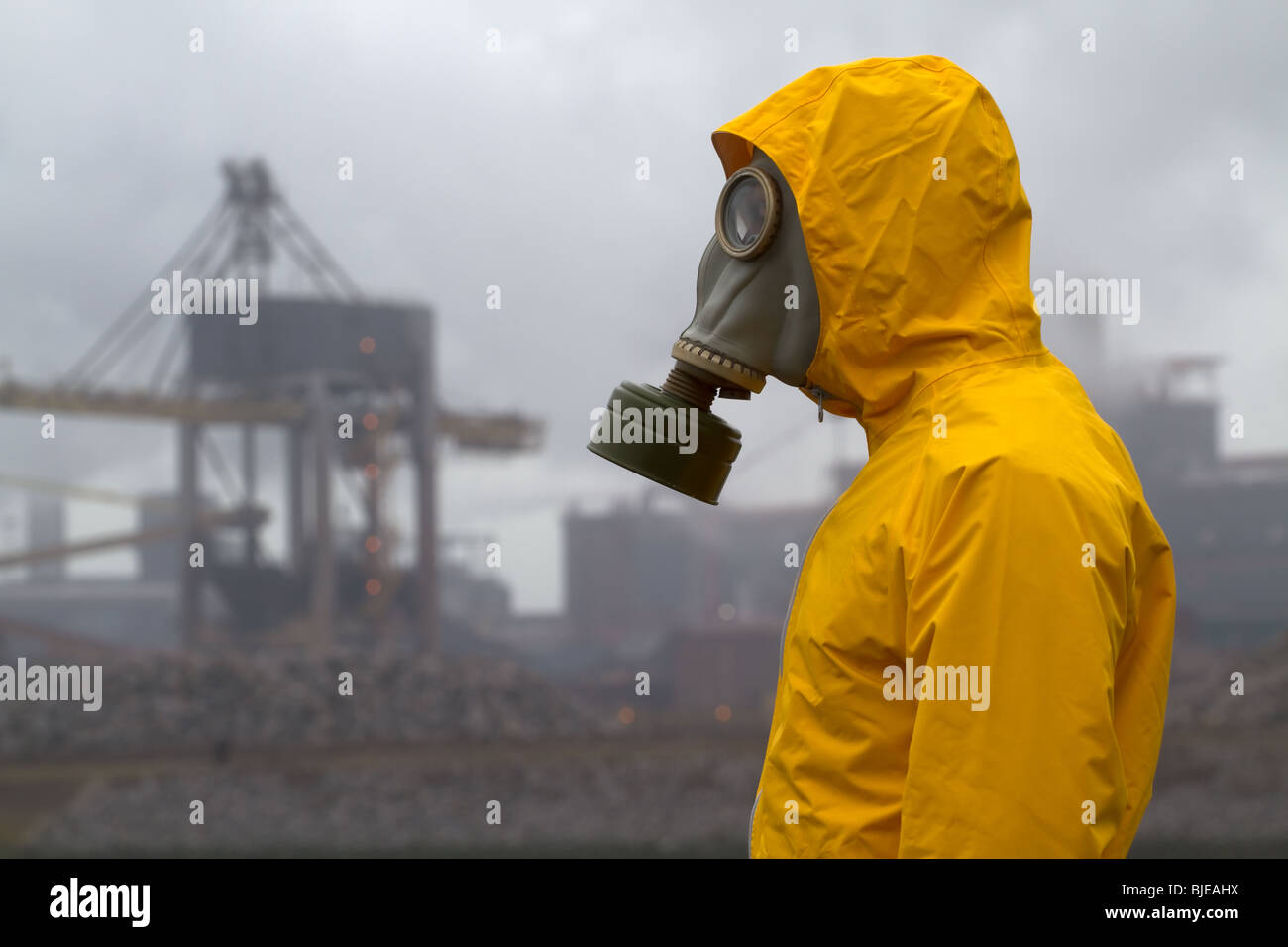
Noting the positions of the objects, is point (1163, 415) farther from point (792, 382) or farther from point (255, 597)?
point (792, 382)

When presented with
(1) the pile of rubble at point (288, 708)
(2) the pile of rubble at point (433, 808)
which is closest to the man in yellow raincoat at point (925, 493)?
(2) the pile of rubble at point (433, 808)

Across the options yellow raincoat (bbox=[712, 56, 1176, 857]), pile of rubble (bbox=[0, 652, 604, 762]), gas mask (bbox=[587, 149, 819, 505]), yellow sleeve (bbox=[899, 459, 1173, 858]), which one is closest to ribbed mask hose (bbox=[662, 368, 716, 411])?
gas mask (bbox=[587, 149, 819, 505])

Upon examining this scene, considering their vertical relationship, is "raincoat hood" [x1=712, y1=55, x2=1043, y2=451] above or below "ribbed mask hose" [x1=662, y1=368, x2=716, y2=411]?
above

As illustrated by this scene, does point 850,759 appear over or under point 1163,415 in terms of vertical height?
under

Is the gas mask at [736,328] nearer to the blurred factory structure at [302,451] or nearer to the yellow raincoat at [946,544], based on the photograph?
the yellow raincoat at [946,544]

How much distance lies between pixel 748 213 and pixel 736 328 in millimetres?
173

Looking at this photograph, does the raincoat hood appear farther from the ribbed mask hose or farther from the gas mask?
the ribbed mask hose

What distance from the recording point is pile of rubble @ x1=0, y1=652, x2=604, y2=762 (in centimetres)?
2267

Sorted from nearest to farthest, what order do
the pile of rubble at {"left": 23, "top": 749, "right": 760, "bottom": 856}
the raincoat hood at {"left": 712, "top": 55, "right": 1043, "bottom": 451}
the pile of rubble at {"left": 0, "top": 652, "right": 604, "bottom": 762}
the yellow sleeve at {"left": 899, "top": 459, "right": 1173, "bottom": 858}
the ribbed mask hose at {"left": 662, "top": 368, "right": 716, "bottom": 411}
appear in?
the yellow sleeve at {"left": 899, "top": 459, "right": 1173, "bottom": 858}, the raincoat hood at {"left": 712, "top": 55, "right": 1043, "bottom": 451}, the ribbed mask hose at {"left": 662, "top": 368, "right": 716, "bottom": 411}, the pile of rubble at {"left": 23, "top": 749, "right": 760, "bottom": 856}, the pile of rubble at {"left": 0, "top": 652, "right": 604, "bottom": 762}

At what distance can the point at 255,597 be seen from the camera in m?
27.4

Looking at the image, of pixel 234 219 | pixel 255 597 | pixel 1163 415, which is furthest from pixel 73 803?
pixel 1163 415

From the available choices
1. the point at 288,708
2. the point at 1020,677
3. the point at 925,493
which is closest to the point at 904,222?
the point at 925,493

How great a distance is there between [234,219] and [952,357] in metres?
30.8
